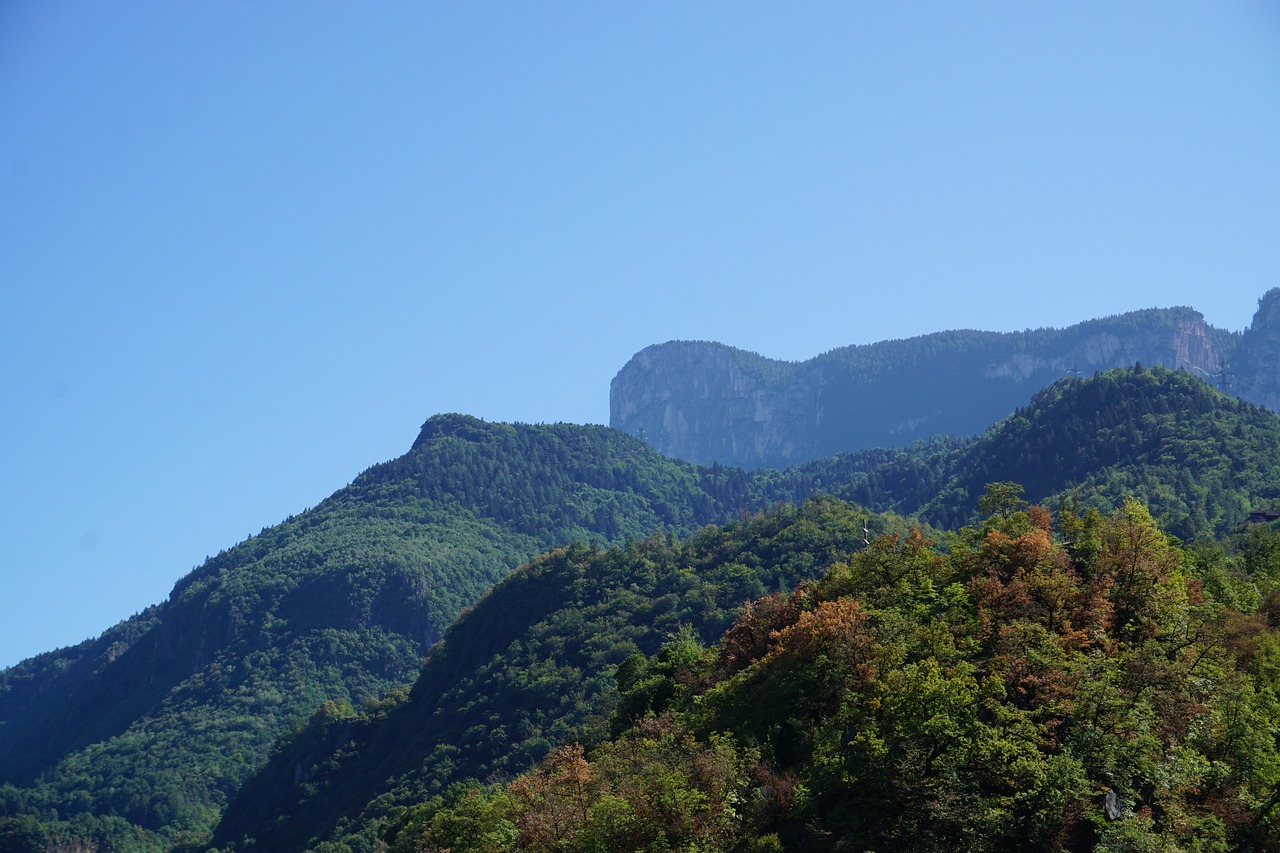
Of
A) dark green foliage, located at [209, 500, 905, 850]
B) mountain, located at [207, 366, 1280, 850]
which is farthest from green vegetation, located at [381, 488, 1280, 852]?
dark green foliage, located at [209, 500, 905, 850]

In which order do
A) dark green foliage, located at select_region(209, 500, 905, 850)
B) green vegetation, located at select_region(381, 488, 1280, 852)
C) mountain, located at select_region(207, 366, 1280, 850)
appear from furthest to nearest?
dark green foliage, located at select_region(209, 500, 905, 850) < mountain, located at select_region(207, 366, 1280, 850) < green vegetation, located at select_region(381, 488, 1280, 852)

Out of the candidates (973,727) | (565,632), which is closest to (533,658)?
(565,632)

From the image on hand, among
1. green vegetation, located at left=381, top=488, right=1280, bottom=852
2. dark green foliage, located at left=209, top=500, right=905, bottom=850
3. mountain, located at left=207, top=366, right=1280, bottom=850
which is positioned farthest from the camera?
dark green foliage, located at left=209, top=500, right=905, bottom=850

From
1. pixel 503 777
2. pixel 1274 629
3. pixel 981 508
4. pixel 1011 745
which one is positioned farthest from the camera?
pixel 503 777

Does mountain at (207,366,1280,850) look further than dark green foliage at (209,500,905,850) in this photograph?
No

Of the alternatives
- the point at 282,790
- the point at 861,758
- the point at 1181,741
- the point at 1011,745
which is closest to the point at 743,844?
the point at 861,758

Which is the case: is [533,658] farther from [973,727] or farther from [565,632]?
[973,727]

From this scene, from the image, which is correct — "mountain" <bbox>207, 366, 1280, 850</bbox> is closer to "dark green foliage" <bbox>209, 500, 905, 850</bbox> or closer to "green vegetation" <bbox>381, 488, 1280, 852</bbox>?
"dark green foliage" <bbox>209, 500, 905, 850</bbox>

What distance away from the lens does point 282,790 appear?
16550 centimetres

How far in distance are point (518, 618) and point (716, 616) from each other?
32790 millimetres

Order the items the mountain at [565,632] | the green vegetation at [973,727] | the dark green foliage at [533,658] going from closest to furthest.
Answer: the green vegetation at [973,727] < the mountain at [565,632] < the dark green foliage at [533,658]

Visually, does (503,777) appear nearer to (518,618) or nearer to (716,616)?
(716,616)

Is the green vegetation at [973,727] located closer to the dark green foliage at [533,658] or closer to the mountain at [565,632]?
the mountain at [565,632]

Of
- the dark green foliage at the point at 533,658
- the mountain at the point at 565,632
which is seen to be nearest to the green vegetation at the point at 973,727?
the mountain at the point at 565,632
